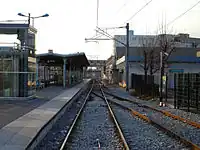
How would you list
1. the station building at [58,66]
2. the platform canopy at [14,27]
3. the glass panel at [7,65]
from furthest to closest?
the station building at [58,66], the platform canopy at [14,27], the glass panel at [7,65]

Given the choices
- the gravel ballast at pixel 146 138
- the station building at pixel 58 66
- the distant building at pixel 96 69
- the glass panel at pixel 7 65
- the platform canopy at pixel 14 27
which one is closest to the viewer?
the gravel ballast at pixel 146 138

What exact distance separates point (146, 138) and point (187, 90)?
8.70 m

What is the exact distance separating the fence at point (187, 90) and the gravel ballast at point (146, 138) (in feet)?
15.8

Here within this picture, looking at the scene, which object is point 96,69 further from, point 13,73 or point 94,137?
point 94,137

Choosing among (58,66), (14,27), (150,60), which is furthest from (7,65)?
(58,66)

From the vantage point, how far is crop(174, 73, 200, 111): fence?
17911 mm

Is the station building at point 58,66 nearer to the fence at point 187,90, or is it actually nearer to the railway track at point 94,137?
the fence at point 187,90

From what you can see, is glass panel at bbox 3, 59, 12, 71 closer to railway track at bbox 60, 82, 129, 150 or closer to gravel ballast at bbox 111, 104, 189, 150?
railway track at bbox 60, 82, 129, 150

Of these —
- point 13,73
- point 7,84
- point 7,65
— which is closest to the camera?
point 7,84

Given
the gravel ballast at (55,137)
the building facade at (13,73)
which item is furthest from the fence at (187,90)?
the building facade at (13,73)

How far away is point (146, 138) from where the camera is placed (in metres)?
10.9

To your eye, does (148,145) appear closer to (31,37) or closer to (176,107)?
(176,107)

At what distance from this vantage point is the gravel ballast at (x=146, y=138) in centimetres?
954

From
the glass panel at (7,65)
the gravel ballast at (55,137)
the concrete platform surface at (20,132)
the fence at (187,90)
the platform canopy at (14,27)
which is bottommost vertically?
the gravel ballast at (55,137)
